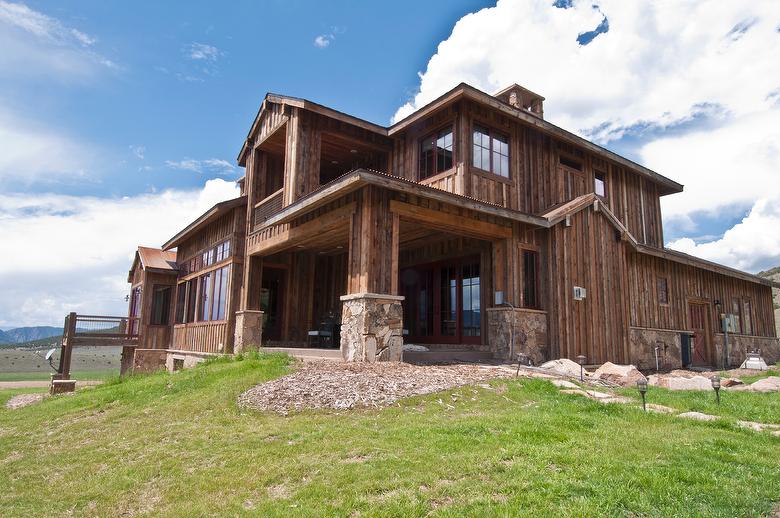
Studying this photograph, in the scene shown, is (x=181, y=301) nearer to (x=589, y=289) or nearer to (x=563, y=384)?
(x=589, y=289)

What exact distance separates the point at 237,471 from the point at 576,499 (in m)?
2.83

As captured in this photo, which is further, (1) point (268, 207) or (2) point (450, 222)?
(1) point (268, 207)

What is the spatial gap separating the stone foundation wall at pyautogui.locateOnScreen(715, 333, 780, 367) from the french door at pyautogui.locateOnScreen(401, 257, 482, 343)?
9662mm

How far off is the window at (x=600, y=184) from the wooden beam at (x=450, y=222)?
5.49 metres

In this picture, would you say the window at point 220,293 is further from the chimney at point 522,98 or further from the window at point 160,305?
the chimney at point 522,98

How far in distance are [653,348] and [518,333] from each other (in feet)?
18.5

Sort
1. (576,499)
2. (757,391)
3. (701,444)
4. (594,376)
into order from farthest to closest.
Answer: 1. (594,376)
2. (757,391)
3. (701,444)
4. (576,499)

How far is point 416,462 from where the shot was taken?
4.32 meters

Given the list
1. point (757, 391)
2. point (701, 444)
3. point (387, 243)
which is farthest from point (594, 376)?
point (701, 444)

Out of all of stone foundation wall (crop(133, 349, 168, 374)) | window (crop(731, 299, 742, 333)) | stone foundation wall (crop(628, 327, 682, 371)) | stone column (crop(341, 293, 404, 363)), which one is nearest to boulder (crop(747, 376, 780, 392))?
stone foundation wall (crop(628, 327, 682, 371))

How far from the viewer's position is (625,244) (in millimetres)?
14336

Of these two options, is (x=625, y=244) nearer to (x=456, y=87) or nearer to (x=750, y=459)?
(x=456, y=87)

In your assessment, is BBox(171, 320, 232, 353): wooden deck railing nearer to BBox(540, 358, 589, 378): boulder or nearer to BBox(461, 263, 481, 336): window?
BBox(461, 263, 481, 336): window

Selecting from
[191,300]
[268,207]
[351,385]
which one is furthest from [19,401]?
[351,385]
